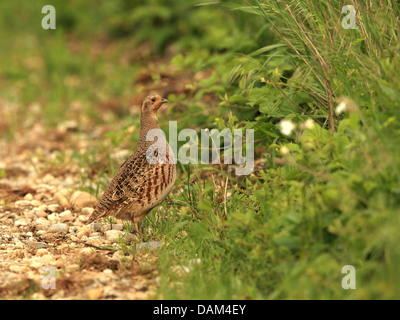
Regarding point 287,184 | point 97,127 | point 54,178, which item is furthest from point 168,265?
point 97,127

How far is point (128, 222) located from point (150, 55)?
6161mm

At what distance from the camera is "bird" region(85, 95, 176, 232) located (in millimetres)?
5074

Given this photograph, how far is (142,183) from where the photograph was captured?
201 inches

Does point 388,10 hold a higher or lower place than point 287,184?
higher

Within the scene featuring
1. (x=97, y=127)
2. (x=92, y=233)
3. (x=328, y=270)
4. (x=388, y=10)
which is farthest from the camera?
(x=97, y=127)

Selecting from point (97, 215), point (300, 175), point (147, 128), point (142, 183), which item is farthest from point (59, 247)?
point (300, 175)

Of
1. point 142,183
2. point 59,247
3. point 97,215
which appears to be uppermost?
point 142,183

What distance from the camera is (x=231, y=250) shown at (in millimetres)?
4320

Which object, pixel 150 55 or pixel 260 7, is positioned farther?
pixel 150 55

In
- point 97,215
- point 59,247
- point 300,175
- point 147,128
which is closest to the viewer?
point 300,175

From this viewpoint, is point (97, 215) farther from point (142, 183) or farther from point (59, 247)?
point (142, 183)

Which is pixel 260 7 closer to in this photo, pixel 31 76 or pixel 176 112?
pixel 176 112
